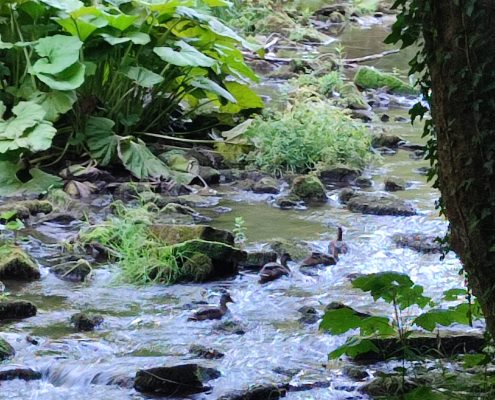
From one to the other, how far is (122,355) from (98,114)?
364 cm

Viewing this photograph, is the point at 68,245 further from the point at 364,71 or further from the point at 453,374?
the point at 364,71

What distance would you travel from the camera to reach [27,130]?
21.4 feet

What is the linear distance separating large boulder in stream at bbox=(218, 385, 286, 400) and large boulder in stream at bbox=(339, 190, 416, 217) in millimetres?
3053

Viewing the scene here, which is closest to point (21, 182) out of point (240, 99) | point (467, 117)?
point (240, 99)

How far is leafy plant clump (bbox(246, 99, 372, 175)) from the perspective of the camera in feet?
24.9

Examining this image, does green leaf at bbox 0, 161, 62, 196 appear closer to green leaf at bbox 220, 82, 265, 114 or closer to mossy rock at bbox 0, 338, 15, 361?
green leaf at bbox 220, 82, 265, 114

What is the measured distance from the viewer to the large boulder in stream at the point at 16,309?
174 inches

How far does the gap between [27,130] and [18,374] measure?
3060 millimetres

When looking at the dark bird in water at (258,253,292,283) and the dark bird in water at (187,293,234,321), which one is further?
the dark bird in water at (258,253,292,283)

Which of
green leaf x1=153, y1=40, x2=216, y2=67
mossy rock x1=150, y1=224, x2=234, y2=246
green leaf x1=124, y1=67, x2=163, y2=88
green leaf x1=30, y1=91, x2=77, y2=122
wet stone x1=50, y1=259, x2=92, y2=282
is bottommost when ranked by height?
wet stone x1=50, y1=259, x2=92, y2=282

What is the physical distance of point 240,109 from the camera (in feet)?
28.7

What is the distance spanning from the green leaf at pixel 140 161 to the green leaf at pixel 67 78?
753 millimetres

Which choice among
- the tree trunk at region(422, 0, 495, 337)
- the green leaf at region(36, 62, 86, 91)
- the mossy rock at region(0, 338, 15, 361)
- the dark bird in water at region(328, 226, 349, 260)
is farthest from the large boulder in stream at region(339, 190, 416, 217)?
the tree trunk at region(422, 0, 495, 337)

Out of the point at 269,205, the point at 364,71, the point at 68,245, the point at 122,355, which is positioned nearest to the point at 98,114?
the point at 269,205
